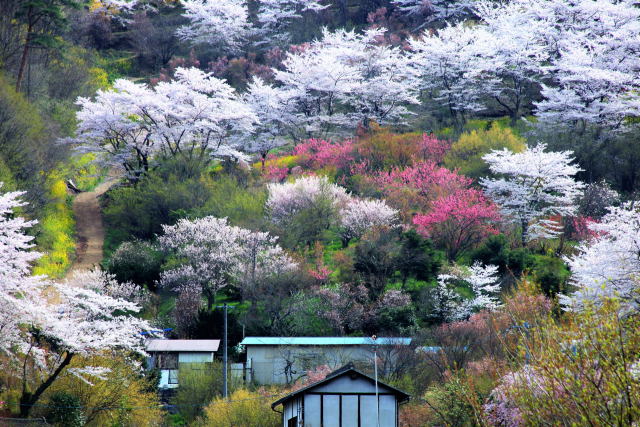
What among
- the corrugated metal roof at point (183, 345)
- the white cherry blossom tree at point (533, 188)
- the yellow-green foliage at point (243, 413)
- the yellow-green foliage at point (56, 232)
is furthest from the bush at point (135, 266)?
the white cherry blossom tree at point (533, 188)

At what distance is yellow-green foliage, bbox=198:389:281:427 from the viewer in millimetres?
27531

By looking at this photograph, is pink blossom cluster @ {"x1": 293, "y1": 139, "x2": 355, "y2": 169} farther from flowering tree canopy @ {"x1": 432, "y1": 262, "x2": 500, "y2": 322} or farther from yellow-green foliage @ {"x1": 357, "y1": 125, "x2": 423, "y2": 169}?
flowering tree canopy @ {"x1": 432, "y1": 262, "x2": 500, "y2": 322}

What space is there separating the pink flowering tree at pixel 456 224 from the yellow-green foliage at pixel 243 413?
14952 mm

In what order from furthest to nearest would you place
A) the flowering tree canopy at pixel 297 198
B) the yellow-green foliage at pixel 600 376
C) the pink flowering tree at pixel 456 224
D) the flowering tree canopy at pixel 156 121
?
1. the flowering tree canopy at pixel 156 121
2. the flowering tree canopy at pixel 297 198
3. the pink flowering tree at pixel 456 224
4. the yellow-green foliage at pixel 600 376

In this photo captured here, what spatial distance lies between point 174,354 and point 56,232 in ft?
45.1

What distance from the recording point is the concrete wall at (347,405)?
25062 mm

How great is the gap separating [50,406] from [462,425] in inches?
496

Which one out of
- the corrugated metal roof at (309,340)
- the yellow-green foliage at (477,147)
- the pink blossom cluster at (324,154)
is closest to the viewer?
the corrugated metal roof at (309,340)

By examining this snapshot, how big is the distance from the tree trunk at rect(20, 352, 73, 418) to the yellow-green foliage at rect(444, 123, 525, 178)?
25.2 metres

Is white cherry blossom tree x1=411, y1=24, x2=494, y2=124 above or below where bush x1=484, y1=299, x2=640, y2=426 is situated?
above

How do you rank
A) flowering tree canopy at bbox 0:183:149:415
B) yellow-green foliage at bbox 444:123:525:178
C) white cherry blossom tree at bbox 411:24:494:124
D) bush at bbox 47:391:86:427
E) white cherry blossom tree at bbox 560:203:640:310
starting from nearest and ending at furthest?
flowering tree canopy at bbox 0:183:149:415, white cherry blossom tree at bbox 560:203:640:310, bush at bbox 47:391:86:427, yellow-green foliage at bbox 444:123:525:178, white cherry blossom tree at bbox 411:24:494:124

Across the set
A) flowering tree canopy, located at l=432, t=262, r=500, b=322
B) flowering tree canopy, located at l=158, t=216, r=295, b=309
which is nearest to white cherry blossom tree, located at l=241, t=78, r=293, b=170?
flowering tree canopy, located at l=158, t=216, r=295, b=309

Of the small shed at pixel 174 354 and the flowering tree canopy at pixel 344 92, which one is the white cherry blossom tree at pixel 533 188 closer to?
the flowering tree canopy at pixel 344 92

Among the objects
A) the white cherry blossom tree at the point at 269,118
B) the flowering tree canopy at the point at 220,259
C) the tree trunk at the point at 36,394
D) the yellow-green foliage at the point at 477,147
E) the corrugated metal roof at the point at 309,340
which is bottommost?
the tree trunk at the point at 36,394
